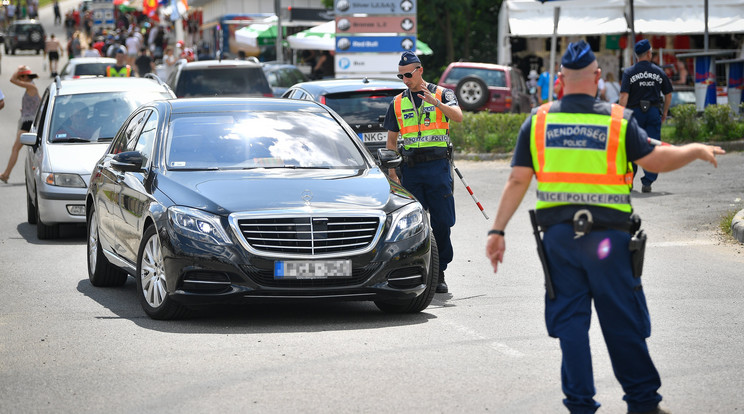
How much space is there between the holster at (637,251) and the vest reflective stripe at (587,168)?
6.3 inches

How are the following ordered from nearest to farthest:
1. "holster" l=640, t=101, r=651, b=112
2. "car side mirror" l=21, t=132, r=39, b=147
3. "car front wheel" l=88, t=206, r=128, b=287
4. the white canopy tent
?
"car front wheel" l=88, t=206, r=128, b=287 → "car side mirror" l=21, t=132, r=39, b=147 → "holster" l=640, t=101, r=651, b=112 → the white canopy tent

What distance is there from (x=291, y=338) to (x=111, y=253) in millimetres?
2605

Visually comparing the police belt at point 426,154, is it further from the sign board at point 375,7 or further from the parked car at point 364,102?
the sign board at point 375,7

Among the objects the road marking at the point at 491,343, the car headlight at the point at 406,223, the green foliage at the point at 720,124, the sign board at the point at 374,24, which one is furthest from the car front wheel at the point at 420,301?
the sign board at the point at 374,24

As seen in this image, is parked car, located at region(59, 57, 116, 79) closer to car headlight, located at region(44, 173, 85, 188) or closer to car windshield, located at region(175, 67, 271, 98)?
car windshield, located at region(175, 67, 271, 98)

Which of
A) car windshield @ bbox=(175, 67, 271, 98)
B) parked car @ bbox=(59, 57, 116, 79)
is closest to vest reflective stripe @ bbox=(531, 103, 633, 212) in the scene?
car windshield @ bbox=(175, 67, 271, 98)

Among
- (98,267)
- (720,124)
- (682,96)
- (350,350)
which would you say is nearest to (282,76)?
(720,124)

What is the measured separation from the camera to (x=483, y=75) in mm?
30922

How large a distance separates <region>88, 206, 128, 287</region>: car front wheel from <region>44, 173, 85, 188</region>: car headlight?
2917mm

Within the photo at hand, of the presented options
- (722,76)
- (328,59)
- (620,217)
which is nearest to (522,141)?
(620,217)

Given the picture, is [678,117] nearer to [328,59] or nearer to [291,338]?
[291,338]

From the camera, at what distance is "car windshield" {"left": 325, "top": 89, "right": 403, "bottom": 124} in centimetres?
1541

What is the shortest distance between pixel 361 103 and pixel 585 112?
399 inches

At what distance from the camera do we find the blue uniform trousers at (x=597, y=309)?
210 inches
